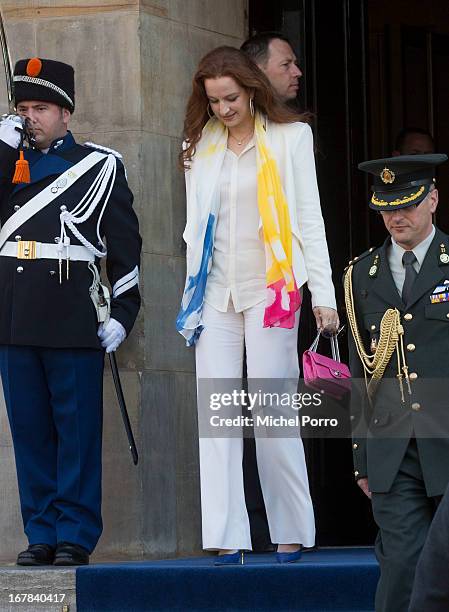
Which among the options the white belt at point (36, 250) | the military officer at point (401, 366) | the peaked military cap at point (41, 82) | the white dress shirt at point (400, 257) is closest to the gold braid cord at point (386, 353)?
the military officer at point (401, 366)

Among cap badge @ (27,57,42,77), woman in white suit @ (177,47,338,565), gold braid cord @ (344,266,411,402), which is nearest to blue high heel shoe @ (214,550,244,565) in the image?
woman in white suit @ (177,47,338,565)

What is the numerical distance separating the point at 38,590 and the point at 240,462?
909mm

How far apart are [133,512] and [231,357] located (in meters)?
1.05

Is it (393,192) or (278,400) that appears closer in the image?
(393,192)

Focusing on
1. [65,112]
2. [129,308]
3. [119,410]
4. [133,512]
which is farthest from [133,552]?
[65,112]

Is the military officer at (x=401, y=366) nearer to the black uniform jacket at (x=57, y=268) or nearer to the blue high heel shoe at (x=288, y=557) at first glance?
the blue high heel shoe at (x=288, y=557)

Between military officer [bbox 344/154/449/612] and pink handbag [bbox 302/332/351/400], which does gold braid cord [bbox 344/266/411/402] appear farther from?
pink handbag [bbox 302/332/351/400]

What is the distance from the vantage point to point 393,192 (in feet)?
16.6

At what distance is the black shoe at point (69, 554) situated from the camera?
6121 millimetres

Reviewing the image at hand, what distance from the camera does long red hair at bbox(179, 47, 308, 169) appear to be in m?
6.23

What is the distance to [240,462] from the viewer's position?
20.2 ft

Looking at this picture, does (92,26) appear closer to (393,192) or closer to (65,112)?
(65,112)

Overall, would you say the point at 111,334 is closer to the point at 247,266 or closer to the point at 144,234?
the point at 247,266

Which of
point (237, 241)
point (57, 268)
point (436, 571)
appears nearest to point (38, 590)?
point (57, 268)
